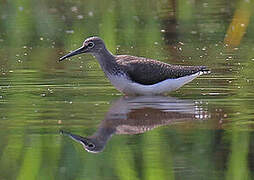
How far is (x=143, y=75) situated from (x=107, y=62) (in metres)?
0.47

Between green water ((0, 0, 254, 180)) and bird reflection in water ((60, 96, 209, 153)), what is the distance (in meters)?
0.01

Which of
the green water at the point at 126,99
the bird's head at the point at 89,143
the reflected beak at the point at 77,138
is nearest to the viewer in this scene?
the green water at the point at 126,99

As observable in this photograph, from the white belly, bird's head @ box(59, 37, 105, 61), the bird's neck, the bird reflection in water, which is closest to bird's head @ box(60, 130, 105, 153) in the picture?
the bird reflection in water

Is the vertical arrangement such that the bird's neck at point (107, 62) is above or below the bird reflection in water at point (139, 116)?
above

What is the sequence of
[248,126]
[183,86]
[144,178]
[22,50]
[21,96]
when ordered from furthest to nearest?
[22,50], [183,86], [21,96], [248,126], [144,178]

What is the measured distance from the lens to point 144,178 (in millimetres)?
7176

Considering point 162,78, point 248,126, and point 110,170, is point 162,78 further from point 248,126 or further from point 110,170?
point 110,170

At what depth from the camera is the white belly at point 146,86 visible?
10820 mm

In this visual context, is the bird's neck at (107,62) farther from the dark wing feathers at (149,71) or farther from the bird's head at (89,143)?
the bird's head at (89,143)

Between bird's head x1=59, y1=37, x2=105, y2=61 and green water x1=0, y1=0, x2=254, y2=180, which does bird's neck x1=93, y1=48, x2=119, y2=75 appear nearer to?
bird's head x1=59, y1=37, x2=105, y2=61

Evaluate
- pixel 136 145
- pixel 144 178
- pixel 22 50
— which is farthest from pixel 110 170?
pixel 22 50

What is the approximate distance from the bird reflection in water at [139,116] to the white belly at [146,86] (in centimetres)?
9

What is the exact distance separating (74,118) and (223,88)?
7.63ft

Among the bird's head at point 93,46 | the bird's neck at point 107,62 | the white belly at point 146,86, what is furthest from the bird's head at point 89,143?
the bird's head at point 93,46
